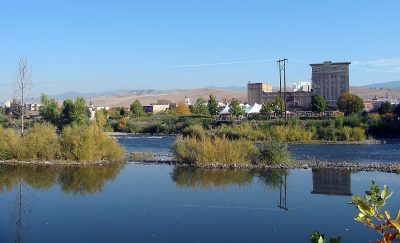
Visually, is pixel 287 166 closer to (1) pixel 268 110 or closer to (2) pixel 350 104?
(1) pixel 268 110

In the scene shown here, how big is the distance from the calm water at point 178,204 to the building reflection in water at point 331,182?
3 centimetres

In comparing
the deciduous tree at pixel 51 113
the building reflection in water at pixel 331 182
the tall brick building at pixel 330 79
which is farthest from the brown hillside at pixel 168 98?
the building reflection in water at pixel 331 182

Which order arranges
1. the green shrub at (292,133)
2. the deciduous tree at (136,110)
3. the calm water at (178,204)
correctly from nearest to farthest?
the calm water at (178,204) → the green shrub at (292,133) → the deciduous tree at (136,110)

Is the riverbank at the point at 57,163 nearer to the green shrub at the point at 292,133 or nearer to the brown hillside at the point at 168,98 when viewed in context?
the green shrub at the point at 292,133

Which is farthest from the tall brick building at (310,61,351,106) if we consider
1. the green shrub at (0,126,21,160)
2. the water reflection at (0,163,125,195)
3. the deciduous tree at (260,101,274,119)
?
the water reflection at (0,163,125,195)

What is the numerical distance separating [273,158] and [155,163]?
4.44 metres

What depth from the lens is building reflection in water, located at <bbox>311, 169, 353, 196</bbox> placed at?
12641 mm

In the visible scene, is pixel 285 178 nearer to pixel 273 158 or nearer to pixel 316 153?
pixel 273 158

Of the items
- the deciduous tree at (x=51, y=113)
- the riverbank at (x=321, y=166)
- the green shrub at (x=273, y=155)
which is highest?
the deciduous tree at (x=51, y=113)

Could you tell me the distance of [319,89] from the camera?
80000 millimetres

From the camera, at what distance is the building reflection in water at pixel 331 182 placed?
12641 mm

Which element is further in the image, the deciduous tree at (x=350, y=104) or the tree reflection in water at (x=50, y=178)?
the deciduous tree at (x=350, y=104)

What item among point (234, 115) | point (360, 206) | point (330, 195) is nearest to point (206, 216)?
point (330, 195)

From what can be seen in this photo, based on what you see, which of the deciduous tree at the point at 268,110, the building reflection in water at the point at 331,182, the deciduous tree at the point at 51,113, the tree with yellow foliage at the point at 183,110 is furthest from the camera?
the tree with yellow foliage at the point at 183,110
